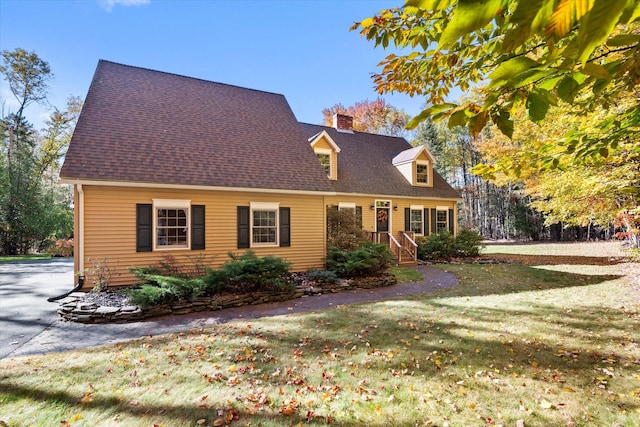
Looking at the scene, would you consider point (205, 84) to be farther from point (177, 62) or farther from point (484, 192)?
point (484, 192)

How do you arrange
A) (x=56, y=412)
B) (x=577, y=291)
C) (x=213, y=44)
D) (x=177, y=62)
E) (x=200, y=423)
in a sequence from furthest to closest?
(x=177, y=62) → (x=213, y=44) → (x=577, y=291) → (x=56, y=412) → (x=200, y=423)

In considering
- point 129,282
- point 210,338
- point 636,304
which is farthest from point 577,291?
point 129,282

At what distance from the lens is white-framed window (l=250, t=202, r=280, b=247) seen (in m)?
10.8

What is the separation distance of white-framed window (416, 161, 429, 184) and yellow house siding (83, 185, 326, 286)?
27.1ft

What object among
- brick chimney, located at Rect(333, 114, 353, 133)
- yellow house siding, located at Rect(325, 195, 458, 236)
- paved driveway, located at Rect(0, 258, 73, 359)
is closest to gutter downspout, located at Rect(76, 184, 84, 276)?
paved driveway, located at Rect(0, 258, 73, 359)

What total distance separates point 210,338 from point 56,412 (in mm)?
2220

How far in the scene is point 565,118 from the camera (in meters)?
6.58

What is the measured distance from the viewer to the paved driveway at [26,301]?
18.4 ft

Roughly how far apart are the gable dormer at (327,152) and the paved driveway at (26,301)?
10583 mm

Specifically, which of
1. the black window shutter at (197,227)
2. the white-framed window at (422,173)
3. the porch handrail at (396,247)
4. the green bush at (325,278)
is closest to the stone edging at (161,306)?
the green bush at (325,278)

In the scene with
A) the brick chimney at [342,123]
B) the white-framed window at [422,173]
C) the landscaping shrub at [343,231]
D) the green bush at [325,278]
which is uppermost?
the brick chimney at [342,123]

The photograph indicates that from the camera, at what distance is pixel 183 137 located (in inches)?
416

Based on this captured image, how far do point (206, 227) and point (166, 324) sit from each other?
4.09 m

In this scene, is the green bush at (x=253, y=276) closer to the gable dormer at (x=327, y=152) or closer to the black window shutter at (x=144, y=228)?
the black window shutter at (x=144, y=228)
